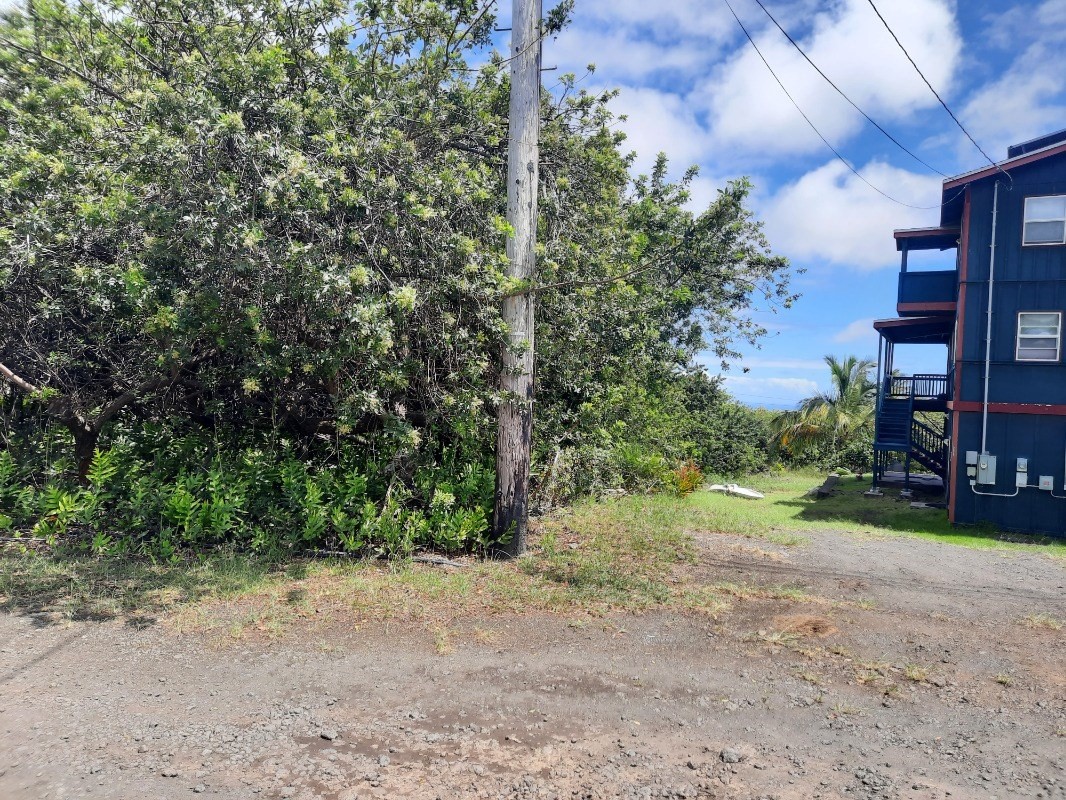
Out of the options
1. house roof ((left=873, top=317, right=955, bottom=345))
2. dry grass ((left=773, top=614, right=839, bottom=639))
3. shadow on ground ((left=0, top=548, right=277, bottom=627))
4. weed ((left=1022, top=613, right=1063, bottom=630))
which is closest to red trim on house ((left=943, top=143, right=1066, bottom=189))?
house roof ((left=873, top=317, right=955, bottom=345))

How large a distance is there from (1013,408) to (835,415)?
37.1ft

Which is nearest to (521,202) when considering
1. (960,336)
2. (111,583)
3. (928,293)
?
(111,583)

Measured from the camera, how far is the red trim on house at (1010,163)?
12.2 metres

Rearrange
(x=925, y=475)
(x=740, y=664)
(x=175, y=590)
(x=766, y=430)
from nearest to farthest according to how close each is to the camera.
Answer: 1. (x=740, y=664)
2. (x=175, y=590)
3. (x=925, y=475)
4. (x=766, y=430)

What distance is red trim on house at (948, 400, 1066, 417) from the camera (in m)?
11.9

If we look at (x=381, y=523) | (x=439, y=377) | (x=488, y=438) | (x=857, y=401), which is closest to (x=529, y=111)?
(x=439, y=377)

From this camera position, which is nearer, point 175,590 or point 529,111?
point 175,590

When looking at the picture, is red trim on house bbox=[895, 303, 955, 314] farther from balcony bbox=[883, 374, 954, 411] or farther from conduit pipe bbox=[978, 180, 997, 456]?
balcony bbox=[883, 374, 954, 411]

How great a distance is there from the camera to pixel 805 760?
355cm

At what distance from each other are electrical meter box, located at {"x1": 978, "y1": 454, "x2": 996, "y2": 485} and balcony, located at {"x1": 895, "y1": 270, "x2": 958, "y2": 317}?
3.64 m

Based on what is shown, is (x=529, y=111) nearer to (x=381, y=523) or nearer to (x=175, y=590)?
(x=381, y=523)

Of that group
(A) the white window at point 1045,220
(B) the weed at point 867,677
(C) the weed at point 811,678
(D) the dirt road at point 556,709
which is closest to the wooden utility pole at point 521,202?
(D) the dirt road at point 556,709

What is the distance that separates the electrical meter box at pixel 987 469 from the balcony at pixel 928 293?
3.64 m

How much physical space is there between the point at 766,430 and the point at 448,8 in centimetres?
1917
